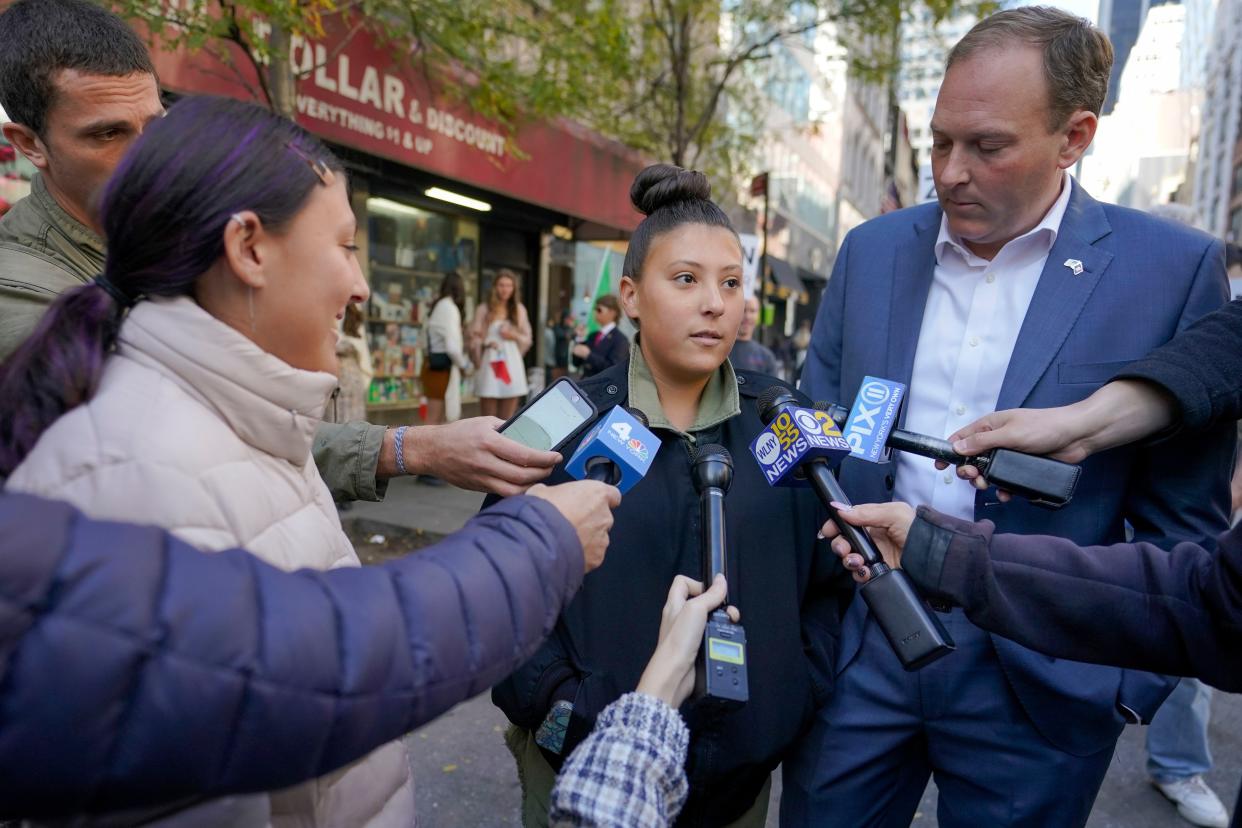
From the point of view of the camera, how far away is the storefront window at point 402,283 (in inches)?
392

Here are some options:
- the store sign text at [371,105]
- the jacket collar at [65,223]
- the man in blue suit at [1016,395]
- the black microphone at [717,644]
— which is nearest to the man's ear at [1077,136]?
the man in blue suit at [1016,395]

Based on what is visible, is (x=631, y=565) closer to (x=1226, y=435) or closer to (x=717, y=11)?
(x=1226, y=435)

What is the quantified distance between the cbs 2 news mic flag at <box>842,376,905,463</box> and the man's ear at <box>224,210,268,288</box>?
1.16 metres

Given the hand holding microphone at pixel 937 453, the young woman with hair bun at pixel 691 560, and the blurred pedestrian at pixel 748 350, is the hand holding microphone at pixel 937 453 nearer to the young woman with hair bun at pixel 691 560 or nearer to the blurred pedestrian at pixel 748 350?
the young woman with hair bun at pixel 691 560

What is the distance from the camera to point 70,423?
93cm

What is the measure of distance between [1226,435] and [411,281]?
990 cm

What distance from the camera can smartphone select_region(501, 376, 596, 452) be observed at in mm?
1715

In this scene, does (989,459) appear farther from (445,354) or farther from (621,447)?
(445,354)

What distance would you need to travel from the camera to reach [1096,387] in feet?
5.70

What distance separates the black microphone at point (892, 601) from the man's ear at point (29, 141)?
1745 mm

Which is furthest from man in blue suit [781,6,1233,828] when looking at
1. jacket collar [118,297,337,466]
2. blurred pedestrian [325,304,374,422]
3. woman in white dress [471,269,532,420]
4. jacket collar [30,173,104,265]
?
woman in white dress [471,269,532,420]

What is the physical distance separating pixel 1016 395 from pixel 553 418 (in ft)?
3.37

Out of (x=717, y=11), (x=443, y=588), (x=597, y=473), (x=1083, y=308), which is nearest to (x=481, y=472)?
(x=597, y=473)

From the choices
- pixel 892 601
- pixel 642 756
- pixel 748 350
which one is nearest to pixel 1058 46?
A: pixel 892 601
